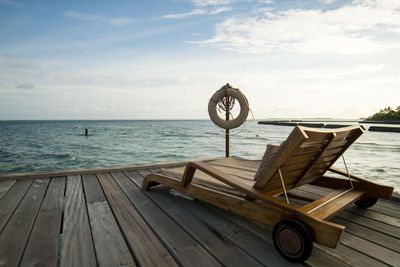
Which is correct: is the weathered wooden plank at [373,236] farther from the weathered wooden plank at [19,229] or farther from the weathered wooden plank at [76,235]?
the weathered wooden plank at [19,229]

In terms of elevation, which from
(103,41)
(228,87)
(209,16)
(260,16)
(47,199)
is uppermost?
(103,41)

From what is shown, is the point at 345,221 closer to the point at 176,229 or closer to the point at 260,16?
the point at 176,229

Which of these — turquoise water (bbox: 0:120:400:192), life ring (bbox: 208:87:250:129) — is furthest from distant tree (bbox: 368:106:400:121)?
life ring (bbox: 208:87:250:129)

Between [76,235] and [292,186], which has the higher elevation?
[292,186]

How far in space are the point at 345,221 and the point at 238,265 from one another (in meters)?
1.27

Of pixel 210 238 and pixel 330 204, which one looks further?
pixel 330 204

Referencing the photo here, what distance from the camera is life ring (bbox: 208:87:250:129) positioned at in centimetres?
495

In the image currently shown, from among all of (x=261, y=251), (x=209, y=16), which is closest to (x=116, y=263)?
(x=261, y=251)

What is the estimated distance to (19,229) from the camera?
2.10 metres

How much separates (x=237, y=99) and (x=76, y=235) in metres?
3.85

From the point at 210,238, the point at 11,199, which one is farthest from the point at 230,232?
the point at 11,199

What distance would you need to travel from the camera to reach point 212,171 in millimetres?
2195

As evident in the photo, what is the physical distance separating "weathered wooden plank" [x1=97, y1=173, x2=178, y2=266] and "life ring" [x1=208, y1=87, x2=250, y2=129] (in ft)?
8.46

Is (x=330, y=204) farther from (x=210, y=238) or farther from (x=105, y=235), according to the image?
(x=105, y=235)
